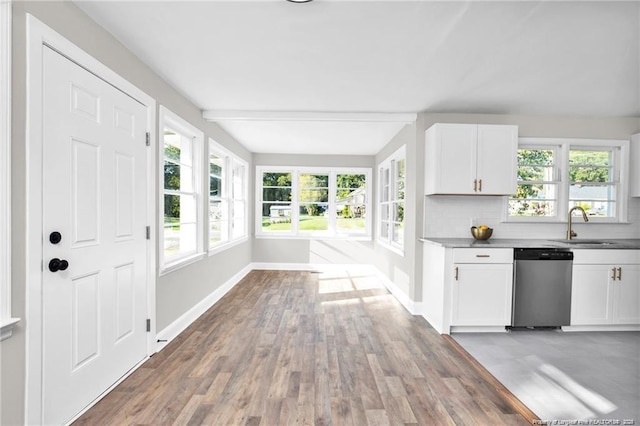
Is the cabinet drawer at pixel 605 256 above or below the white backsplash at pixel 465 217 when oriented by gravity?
below

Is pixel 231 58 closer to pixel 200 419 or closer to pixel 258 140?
pixel 200 419

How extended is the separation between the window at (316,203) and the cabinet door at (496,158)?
11.5 ft

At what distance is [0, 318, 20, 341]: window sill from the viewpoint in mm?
1576

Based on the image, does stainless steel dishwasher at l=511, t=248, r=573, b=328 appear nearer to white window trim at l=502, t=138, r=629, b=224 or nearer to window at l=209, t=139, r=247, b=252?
white window trim at l=502, t=138, r=629, b=224

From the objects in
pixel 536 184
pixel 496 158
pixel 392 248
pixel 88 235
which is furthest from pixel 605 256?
pixel 88 235

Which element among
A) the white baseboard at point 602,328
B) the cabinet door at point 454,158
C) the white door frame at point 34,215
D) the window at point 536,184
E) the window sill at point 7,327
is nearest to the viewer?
the window sill at point 7,327

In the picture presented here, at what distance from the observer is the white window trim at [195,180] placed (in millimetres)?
3092

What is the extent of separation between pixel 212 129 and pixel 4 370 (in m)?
3.47

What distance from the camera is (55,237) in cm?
189

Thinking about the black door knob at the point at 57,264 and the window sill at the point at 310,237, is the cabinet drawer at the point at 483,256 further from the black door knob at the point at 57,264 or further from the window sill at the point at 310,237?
the window sill at the point at 310,237

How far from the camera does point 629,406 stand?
2.22 m

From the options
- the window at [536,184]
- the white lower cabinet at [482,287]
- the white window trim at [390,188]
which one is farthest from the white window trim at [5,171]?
the window at [536,184]

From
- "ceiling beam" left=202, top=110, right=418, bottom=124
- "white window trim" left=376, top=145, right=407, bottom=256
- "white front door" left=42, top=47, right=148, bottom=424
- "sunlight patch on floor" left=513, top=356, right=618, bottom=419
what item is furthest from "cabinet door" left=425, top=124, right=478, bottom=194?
"white front door" left=42, top=47, right=148, bottom=424

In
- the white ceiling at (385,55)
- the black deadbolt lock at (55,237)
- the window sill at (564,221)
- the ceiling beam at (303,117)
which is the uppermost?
the white ceiling at (385,55)
